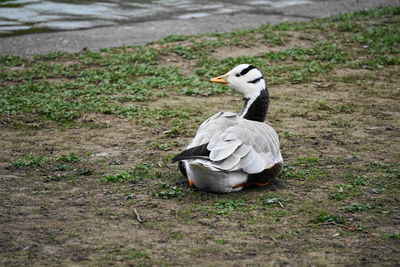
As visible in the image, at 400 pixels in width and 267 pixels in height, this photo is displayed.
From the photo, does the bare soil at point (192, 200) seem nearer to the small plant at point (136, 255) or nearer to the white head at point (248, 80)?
the small plant at point (136, 255)

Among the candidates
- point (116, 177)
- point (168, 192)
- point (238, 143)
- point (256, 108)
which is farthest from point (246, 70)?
point (116, 177)

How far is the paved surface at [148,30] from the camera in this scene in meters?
10.7

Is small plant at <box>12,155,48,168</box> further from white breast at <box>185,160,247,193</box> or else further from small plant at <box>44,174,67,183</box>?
white breast at <box>185,160,247,193</box>

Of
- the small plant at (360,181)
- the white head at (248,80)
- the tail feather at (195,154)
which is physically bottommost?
the small plant at (360,181)

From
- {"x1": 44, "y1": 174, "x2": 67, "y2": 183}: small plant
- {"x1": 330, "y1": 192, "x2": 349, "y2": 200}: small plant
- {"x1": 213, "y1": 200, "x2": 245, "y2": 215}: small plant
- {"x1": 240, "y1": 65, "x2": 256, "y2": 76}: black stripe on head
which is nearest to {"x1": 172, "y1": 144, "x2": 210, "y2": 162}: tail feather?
{"x1": 213, "y1": 200, "x2": 245, "y2": 215}: small plant

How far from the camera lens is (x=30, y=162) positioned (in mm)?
6012

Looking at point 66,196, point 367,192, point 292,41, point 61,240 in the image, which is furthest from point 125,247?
point 292,41

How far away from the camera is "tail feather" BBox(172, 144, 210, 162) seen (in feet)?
15.9

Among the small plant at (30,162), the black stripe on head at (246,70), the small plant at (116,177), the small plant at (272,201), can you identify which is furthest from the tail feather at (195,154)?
the small plant at (30,162)

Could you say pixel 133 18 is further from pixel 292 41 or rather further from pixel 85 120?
pixel 85 120

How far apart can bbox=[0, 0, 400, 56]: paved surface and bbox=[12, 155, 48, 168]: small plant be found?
452 centimetres

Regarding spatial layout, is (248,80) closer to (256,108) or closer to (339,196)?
(256,108)

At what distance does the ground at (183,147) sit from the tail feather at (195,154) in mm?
393

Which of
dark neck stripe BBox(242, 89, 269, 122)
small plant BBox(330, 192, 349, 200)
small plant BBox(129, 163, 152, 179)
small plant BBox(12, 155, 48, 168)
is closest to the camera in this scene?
small plant BBox(330, 192, 349, 200)
